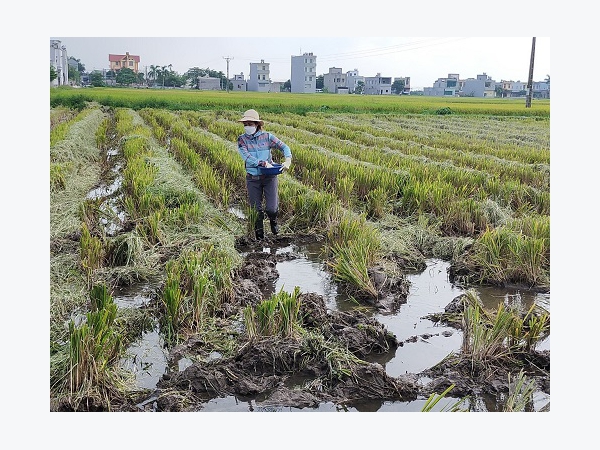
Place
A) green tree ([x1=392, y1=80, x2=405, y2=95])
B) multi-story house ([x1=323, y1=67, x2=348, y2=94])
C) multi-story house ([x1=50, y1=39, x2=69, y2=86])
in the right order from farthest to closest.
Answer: green tree ([x1=392, y1=80, x2=405, y2=95]) → multi-story house ([x1=323, y1=67, x2=348, y2=94]) → multi-story house ([x1=50, y1=39, x2=69, y2=86])

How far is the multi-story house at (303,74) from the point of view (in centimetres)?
907

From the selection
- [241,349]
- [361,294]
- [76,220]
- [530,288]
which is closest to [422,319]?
[361,294]

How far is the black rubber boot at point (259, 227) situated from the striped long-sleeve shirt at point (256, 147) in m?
0.47

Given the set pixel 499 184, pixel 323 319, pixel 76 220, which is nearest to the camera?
pixel 323 319

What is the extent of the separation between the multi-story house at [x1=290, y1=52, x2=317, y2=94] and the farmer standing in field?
147 inches

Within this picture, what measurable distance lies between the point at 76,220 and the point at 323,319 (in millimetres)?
2963

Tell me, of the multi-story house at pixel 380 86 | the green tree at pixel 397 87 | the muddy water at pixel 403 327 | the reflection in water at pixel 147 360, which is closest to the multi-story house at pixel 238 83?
the green tree at pixel 397 87

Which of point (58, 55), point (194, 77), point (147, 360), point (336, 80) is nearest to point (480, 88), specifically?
point (336, 80)

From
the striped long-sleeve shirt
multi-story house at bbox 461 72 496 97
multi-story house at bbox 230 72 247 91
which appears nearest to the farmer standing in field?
the striped long-sleeve shirt

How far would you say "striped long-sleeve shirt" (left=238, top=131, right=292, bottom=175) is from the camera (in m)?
5.16

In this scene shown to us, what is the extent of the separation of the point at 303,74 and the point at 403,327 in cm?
773

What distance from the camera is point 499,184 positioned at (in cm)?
719

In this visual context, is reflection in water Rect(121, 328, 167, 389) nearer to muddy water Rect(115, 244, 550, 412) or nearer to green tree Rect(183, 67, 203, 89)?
muddy water Rect(115, 244, 550, 412)
